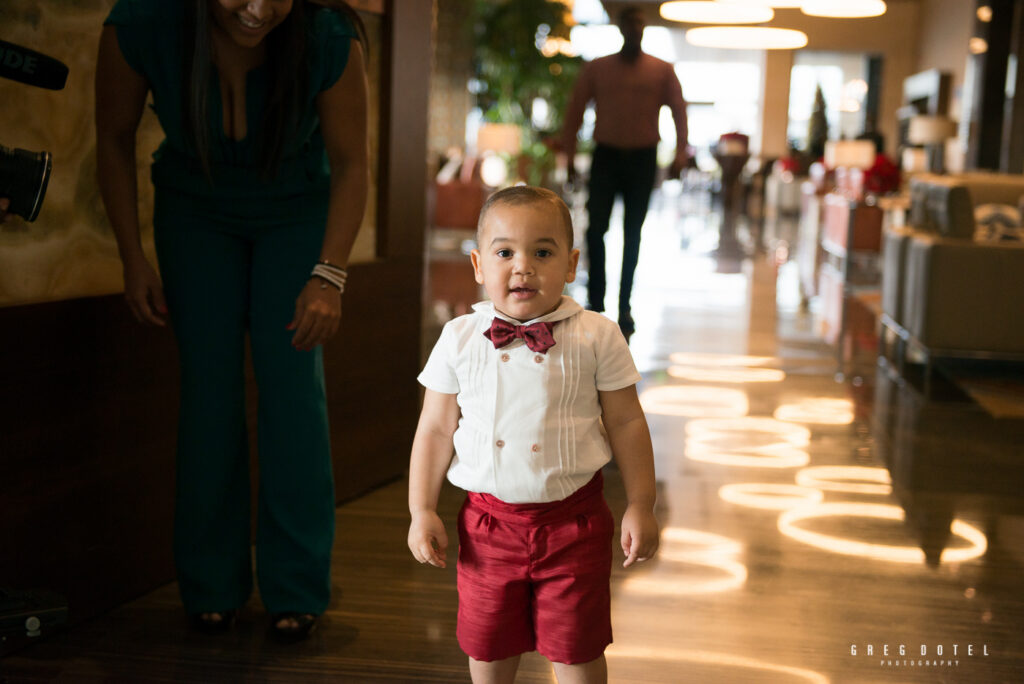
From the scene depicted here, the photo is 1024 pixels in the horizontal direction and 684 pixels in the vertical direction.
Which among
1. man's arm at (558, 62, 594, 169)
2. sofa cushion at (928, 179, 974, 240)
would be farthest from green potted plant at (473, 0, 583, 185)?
sofa cushion at (928, 179, 974, 240)

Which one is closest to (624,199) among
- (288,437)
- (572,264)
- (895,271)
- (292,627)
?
(895,271)

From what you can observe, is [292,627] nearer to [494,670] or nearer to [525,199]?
[494,670]

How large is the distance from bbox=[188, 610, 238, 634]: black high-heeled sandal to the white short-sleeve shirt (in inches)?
35.3

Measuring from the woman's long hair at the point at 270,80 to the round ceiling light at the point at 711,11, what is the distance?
304 inches

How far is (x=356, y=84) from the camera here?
6.64 feet

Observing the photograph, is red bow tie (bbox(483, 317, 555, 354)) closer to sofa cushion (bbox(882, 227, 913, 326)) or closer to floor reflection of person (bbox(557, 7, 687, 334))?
floor reflection of person (bbox(557, 7, 687, 334))

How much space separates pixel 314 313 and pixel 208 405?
0.30 metres

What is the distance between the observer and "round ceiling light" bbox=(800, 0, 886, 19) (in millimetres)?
9602

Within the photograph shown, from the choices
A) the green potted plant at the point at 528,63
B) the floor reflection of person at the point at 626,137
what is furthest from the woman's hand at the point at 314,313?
the green potted plant at the point at 528,63

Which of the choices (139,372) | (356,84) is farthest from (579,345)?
(139,372)

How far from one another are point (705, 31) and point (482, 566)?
11.0m

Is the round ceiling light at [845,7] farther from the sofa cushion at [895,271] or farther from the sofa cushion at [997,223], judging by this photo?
the sofa cushion at [895,271]

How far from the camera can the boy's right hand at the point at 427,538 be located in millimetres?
1466

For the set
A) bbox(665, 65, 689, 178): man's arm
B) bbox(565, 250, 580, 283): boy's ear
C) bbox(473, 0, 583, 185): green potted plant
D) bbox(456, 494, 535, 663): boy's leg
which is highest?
bbox(473, 0, 583, 185): green potted plant
